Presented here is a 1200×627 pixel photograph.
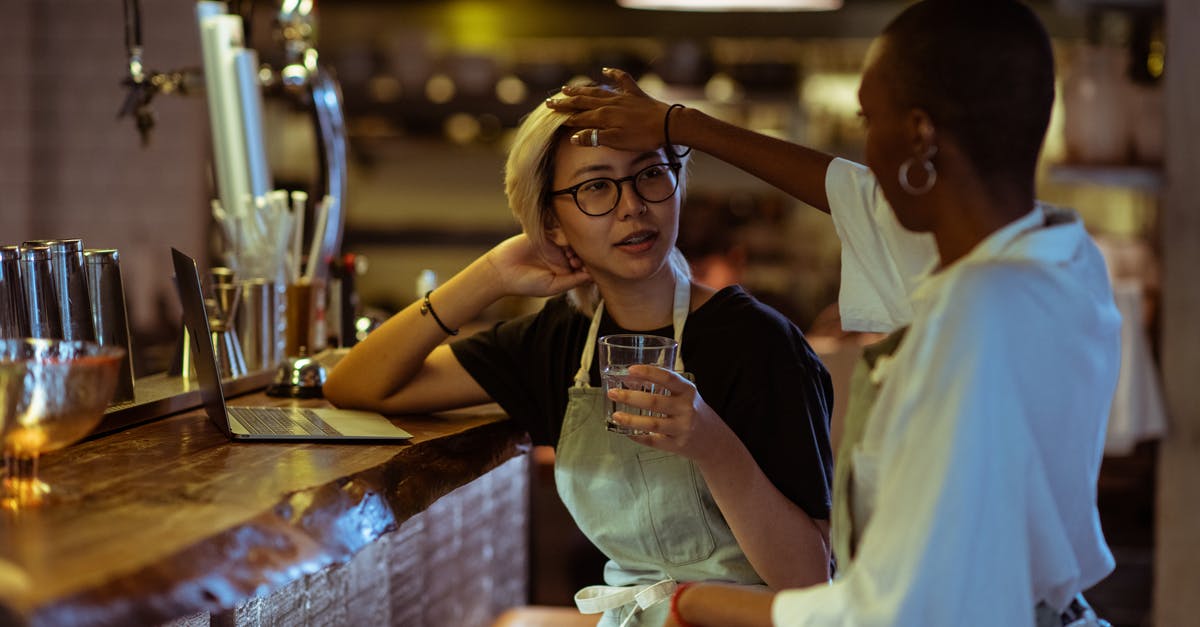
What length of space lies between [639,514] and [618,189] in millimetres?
490

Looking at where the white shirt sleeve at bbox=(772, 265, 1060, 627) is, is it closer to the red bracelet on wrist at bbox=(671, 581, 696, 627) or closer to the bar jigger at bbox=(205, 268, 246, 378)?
the red bracelet on wrist at bbox=(671, 581, 696, 627)

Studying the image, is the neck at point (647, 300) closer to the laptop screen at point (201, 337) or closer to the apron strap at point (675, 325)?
the apron strap at point (675, 325)

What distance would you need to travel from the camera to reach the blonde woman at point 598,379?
5.36ft

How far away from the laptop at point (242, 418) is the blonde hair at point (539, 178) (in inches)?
15.2

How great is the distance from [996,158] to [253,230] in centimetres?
169

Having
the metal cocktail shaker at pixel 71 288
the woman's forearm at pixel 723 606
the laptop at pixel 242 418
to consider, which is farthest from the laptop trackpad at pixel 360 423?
the woman's forearm at pixel 723 606

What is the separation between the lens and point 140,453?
159cm

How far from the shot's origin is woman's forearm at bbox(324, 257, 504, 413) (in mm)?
1995

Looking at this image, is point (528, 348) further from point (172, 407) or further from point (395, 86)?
point (395, 86)

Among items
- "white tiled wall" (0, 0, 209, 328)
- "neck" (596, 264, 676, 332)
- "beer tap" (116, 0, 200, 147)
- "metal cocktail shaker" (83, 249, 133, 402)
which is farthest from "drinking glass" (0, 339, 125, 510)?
"white tiled wall" (0, 0, 209, 328)

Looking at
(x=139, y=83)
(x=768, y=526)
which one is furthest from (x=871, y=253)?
(x=139, y=83)

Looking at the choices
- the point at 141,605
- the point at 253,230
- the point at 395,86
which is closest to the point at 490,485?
the point at 253,230

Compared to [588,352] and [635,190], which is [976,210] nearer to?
[635,190]

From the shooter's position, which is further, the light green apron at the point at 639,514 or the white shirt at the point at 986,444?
the light green apron at the point at 639,514
